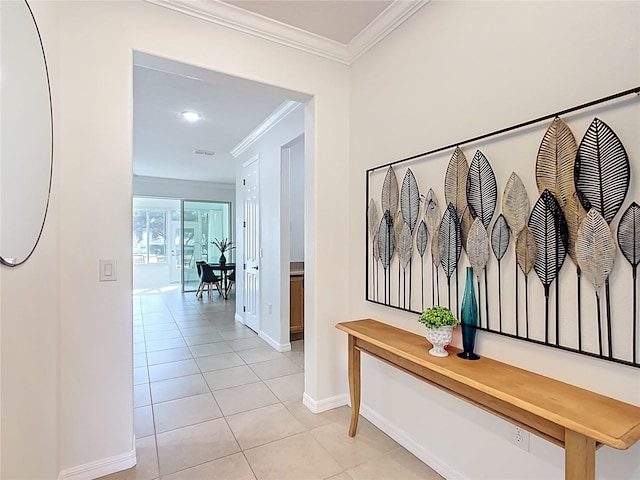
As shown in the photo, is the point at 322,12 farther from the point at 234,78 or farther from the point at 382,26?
the point at 234,78

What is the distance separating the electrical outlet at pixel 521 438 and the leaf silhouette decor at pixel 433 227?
66cm

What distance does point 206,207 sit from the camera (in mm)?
8758

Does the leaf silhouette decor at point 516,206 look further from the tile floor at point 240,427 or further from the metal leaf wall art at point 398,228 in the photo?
the tile floor at point 240,427

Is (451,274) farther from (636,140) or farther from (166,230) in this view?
(166,230)

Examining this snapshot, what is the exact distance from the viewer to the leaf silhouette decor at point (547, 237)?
4.19 ft

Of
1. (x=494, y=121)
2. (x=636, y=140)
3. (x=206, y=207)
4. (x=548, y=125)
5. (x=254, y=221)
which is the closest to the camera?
(x=636, y=140)

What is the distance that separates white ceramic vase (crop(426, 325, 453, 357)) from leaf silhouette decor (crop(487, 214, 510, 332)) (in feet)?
0.74

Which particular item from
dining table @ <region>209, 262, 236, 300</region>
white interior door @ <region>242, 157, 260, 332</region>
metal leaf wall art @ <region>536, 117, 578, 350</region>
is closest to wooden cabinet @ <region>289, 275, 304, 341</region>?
white interior door @ <region>242, 157, 260, 332</region>

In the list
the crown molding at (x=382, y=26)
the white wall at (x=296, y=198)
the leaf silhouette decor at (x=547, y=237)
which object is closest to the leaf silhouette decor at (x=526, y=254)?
the leaf silhouette decor at (x=547, y=237)

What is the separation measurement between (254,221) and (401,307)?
2.93 metres

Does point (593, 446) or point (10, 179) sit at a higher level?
point (10, 179)

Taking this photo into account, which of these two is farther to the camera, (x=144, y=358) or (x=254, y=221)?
(x=254, y=221)

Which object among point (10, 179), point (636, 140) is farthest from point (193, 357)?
point (636, 140)

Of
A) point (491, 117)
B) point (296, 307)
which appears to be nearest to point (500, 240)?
point (491, 117)
